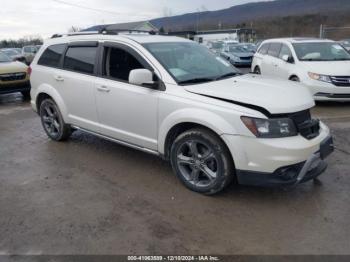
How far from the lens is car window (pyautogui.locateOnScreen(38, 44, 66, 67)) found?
6.12 m

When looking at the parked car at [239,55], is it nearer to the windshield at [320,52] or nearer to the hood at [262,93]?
the windshield at [320,52]

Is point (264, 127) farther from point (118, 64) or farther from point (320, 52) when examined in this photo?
point (320, 52)

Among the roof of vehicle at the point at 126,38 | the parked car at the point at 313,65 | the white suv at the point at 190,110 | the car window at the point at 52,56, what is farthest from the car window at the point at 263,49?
the car window at the point at 52,56

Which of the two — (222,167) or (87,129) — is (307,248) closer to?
(222,167)

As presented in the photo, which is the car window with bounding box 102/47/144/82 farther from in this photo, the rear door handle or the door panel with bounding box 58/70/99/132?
the rear door handle

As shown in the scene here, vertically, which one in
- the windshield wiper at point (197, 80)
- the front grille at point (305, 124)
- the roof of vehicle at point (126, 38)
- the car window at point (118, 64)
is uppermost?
the roof of vehicle at point (126, 38)

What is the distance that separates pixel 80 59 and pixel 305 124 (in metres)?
3.40

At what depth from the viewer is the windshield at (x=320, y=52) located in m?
9.75

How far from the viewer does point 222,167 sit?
4055 mm

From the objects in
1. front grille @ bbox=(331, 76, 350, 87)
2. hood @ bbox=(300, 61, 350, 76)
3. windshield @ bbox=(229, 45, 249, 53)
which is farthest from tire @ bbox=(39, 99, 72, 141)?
windshield @ bbox=(229, 45, 249, 53)

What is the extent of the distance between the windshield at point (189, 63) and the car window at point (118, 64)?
0.29 metres

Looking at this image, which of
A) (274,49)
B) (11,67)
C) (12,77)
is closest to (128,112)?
(274,49)

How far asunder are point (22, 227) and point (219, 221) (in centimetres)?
195

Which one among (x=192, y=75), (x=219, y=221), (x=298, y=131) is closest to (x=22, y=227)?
(x=219, y=221)
